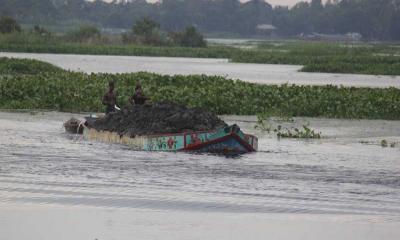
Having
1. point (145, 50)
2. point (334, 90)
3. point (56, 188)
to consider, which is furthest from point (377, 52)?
point (56, 188)

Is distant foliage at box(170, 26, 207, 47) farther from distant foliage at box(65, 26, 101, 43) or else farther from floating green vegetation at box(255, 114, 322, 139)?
floating green vegetation at box(255, 114, 322, 139)

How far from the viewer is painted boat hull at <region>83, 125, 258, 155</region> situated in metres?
24.6

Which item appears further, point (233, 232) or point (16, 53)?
point (16, 53)

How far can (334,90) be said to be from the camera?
126ft

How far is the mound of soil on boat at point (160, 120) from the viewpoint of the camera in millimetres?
24938

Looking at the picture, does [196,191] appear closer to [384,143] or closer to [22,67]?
[384,143]

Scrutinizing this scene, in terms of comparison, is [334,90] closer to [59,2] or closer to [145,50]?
[145,50]

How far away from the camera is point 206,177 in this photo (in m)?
21.8

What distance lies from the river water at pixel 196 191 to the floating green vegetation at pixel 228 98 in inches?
276

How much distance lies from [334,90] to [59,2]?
15766 cm

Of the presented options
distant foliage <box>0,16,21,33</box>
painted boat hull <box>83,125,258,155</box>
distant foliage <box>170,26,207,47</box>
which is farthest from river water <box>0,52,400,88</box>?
painted boat hull <box>83,125,258,155</box>

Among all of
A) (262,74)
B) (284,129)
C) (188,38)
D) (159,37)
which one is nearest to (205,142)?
(284,129)

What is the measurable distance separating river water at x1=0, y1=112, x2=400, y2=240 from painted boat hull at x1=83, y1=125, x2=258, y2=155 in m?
0.25

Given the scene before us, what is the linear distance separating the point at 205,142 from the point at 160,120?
142cm
